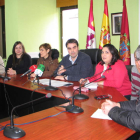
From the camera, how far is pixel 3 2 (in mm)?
5254

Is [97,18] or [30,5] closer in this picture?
[97,18]

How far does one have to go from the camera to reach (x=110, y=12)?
3936 millimetres

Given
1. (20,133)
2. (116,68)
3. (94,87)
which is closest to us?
(20,133)

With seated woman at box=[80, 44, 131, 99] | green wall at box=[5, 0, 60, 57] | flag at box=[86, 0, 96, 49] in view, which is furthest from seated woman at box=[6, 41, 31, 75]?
seated woman at box=[80, 44, 131, 99]

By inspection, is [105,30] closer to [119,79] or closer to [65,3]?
[119,79]

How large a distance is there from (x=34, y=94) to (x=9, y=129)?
3.91ft

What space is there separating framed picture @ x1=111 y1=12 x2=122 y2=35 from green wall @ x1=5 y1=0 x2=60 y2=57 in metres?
2.12

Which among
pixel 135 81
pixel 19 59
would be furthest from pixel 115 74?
pixel 19 59

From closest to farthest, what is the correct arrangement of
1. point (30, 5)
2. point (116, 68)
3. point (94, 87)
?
point (94, 87) < point (116, 68) < point (30, 5)

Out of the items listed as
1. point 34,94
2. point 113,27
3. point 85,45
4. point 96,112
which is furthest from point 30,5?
point 96,112

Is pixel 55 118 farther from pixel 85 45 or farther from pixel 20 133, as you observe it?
pixel 85 45

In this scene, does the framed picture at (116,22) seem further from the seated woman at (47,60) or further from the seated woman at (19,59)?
the seated woman at (19,59)

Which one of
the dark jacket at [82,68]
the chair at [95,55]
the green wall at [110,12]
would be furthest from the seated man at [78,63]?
the green wall at [110,12]

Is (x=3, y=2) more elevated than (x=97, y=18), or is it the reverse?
(x=3, y=2)
